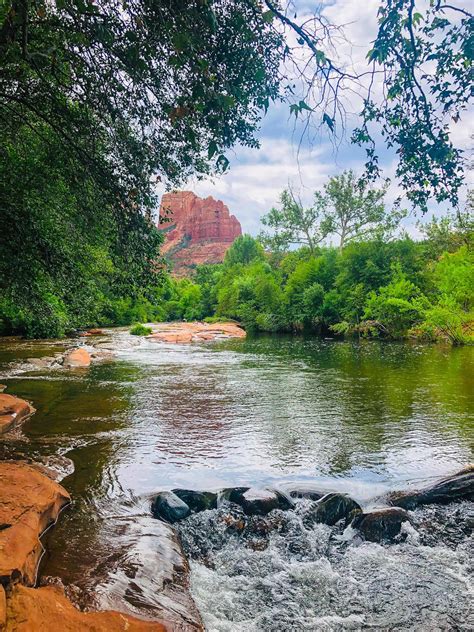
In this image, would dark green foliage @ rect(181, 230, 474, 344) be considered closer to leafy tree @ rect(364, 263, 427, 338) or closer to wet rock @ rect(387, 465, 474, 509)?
leafy tree @ rect(364, 263, 427, 338)

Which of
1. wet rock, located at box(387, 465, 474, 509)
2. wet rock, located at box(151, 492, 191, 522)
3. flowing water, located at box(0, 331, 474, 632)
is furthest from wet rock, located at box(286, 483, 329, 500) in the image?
wet rock, located at box(151, 492, 191, 522)

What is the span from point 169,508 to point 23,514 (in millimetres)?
1946

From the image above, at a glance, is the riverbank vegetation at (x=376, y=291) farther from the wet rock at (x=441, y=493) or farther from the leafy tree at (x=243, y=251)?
the leafy tree at (x=243, y=251)

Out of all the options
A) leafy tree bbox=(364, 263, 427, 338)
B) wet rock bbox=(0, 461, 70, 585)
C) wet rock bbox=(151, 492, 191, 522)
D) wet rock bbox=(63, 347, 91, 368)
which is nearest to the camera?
wet rock bbox=(0, 461, 70, 585)

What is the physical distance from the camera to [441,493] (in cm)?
619

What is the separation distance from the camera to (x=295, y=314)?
159 ft

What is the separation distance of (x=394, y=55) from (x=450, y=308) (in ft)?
86.8

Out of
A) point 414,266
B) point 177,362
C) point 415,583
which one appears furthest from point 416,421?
point 414,266

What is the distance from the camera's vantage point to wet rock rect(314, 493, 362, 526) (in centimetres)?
562

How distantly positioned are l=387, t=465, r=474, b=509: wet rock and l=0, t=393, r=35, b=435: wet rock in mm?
7282

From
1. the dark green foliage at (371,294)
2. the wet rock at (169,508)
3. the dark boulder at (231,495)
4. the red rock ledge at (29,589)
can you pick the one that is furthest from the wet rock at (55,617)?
the dark green foliage at (371,294)

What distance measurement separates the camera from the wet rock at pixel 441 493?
19.7 ft

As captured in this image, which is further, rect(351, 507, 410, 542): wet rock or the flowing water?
rect(351, 507, 410, 542): wet rock

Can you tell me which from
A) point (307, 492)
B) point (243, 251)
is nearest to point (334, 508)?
point (307, 492)
